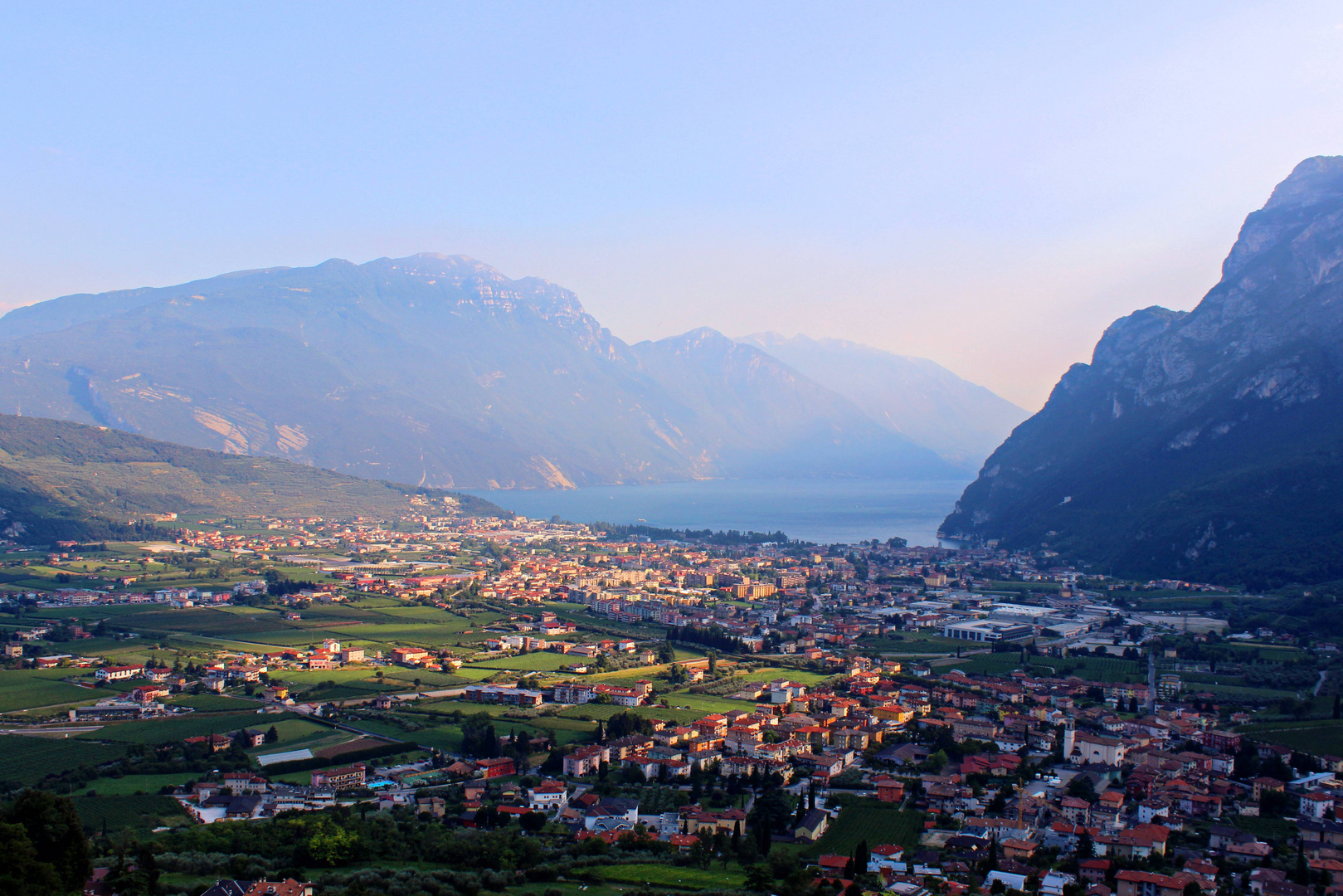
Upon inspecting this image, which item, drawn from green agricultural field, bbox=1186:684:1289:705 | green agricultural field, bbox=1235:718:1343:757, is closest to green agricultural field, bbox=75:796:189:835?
green agricultural field, bbox=1235:718:1343:757

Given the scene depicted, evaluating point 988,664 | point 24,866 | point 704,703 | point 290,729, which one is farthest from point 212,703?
point 988,664

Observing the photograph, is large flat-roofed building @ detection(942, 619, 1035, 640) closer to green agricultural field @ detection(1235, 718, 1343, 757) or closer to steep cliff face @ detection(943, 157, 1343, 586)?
green agricultural field @ detection(1235, 718, 1343, 757)

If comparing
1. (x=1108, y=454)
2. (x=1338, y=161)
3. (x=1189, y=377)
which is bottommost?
(x=1108, y=454)

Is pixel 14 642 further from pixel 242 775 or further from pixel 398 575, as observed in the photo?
pixel 398 575

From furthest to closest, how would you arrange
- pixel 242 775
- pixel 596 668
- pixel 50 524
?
1. pixel 50 524
2. pixel 596 668
3. pixel 242 775

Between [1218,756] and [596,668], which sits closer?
[1218,756]

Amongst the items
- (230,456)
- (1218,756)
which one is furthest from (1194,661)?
(230,456)
